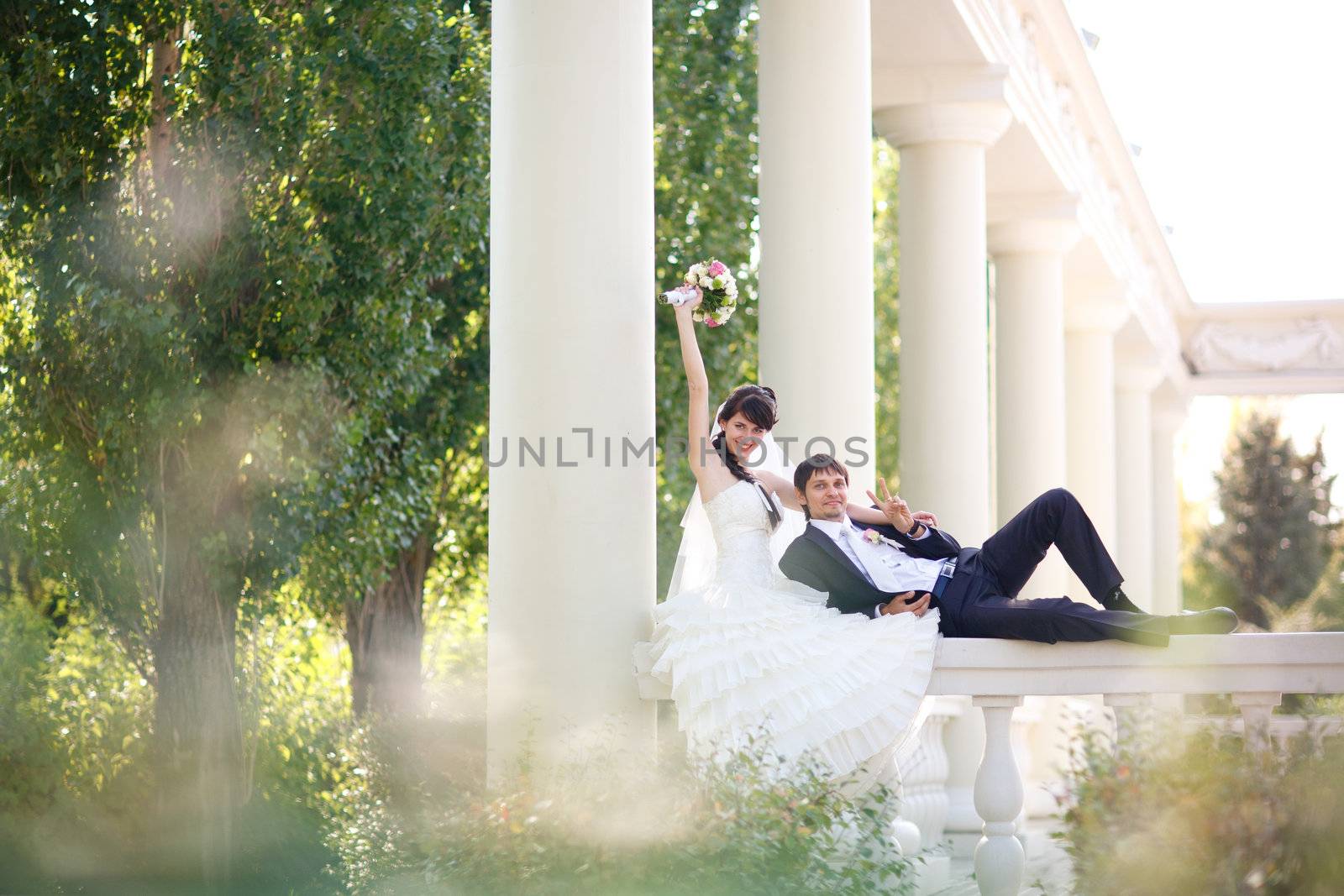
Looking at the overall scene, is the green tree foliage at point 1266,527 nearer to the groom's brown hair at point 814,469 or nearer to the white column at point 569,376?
the groom's brown hair at point 814,469

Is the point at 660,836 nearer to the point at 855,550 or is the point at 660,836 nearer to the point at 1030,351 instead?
the point at 855,550

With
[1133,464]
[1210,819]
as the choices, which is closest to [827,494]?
[1210,819]

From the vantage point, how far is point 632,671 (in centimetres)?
1356

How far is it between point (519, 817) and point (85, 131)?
14479 mm

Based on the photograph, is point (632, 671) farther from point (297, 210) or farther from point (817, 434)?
point (297, 210)

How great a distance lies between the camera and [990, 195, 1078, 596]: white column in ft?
103

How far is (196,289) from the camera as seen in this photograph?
71.2 feet

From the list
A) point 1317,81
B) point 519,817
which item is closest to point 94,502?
point 519,817

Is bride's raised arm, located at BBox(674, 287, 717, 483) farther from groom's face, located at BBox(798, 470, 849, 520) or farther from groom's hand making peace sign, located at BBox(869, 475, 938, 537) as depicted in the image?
groom's hand making peace sign, located at BBox(869, 475, 938, 537)

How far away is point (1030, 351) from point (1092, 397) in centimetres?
989

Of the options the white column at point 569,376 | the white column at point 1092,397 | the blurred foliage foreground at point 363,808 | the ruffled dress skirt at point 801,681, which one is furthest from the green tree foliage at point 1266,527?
the white column at point 569,376

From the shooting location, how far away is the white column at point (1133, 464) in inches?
1969

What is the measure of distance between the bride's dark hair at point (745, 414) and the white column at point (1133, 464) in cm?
3657

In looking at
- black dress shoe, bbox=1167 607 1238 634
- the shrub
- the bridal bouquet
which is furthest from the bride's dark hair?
black dress shoe, bbox=1167 607 1238 634
